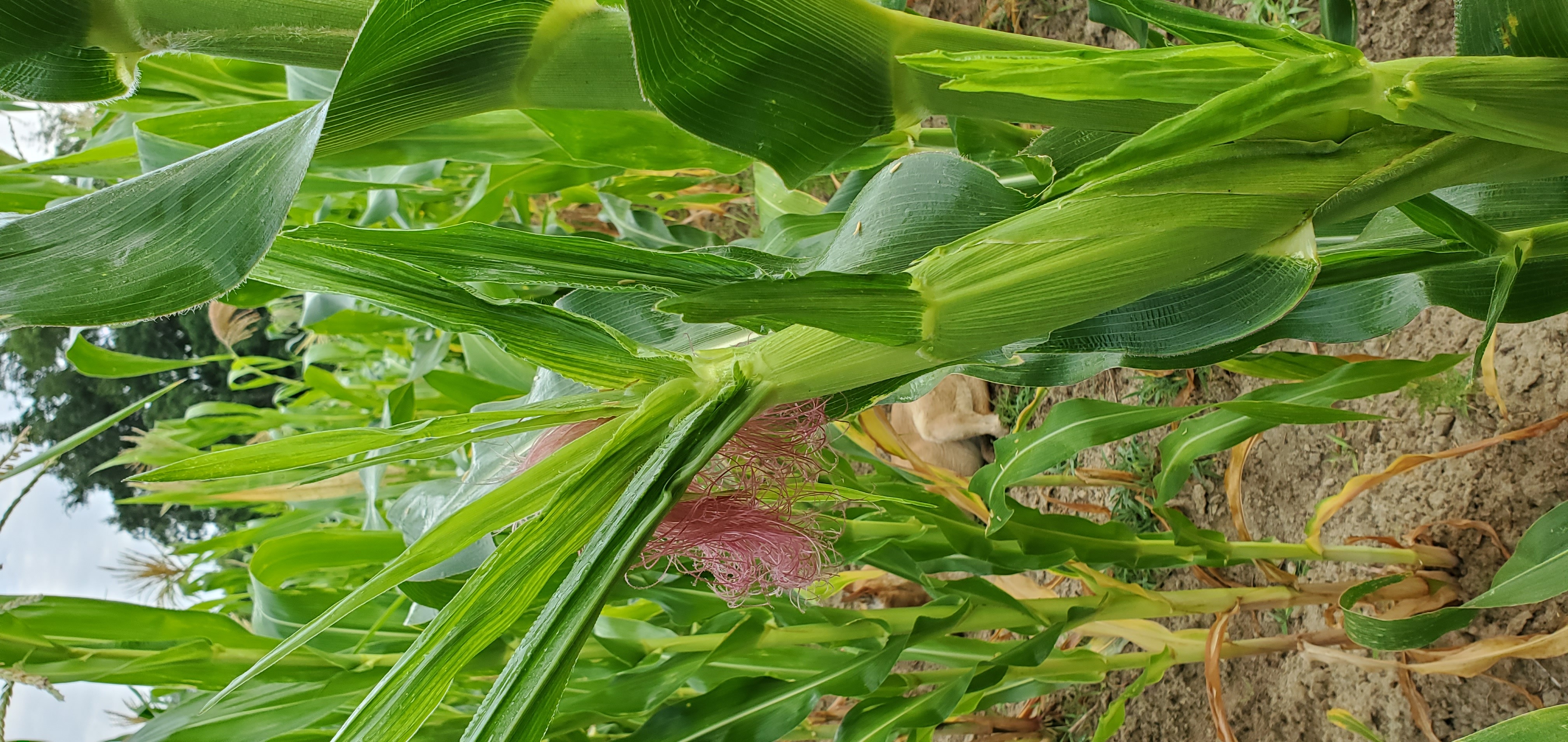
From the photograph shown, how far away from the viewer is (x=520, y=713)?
→ 0.27 m

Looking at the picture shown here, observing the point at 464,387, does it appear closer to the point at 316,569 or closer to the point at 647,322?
the point at 316,569

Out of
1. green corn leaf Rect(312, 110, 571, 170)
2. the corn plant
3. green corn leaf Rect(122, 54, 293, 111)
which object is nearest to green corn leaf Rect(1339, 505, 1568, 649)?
the corn plant

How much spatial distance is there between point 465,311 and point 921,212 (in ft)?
0.60

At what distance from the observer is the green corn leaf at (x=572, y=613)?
273 millimetres

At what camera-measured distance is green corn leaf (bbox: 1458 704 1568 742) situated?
471mm

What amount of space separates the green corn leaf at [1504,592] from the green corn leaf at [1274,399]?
0.43 ft

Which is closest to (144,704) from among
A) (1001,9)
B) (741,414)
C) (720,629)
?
(720,629)

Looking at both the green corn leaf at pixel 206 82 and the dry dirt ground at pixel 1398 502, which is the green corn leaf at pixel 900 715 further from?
the green corn leaf at pixel 206 82

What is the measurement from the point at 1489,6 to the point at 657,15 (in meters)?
0.32

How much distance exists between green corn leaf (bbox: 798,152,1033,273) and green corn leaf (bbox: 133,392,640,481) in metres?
0.11

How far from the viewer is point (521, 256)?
32 cm

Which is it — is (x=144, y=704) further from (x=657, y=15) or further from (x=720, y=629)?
(x=657, y=15)

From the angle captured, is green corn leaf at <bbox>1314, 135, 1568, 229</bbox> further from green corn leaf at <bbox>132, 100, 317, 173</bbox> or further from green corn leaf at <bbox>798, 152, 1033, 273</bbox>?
green corn leaf at <bbox>132, 100, 317, 173</bbox>

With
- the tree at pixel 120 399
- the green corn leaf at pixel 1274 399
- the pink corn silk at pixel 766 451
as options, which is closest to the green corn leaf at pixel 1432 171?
the pink corn silk at pixel 766 451
